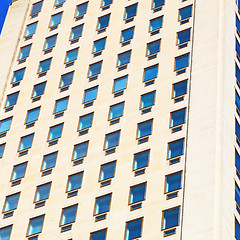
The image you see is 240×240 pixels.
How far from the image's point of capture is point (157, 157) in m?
64.9

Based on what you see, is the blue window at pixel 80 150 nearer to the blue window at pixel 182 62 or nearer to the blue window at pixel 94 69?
the blue window at pixel 94 69

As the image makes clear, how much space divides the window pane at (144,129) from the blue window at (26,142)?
389 inches

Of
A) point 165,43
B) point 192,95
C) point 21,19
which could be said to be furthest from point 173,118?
point 21,19

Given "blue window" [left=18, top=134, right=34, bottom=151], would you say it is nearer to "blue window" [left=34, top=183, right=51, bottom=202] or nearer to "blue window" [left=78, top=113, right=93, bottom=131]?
"blue window" [left=78, top=113, right=93, bottom=131]

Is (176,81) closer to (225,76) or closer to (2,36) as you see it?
(225,76)

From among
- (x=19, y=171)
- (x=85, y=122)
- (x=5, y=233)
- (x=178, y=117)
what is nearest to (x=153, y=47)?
(x=85, y=122)

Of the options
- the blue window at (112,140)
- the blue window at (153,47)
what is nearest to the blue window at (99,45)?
the blue window at (153,47)

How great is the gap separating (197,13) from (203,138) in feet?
45.3

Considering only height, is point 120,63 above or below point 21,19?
below

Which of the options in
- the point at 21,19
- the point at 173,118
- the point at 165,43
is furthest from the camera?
the point at 21,19

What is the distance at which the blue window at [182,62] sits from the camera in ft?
231

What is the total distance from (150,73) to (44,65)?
11605 mm

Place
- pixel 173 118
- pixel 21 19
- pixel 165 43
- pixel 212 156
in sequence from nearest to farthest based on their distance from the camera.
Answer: pixel 212 156 → pixel 173 118 → pixel 165 43 → pixel 21 19

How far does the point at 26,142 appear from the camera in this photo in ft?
241
